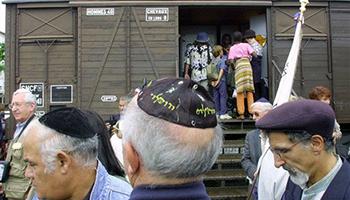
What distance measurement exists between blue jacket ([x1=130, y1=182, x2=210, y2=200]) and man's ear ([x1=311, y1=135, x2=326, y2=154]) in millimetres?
1019

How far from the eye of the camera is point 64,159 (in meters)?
2.04

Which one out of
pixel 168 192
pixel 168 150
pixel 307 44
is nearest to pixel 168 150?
pixel 168 150

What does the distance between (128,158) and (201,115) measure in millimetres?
255

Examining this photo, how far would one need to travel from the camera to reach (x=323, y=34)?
10.4 meters

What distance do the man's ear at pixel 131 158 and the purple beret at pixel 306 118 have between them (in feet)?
3.45

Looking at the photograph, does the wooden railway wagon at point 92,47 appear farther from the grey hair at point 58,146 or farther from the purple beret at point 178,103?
the purple beret at point 178,103

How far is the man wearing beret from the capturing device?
7.04ft

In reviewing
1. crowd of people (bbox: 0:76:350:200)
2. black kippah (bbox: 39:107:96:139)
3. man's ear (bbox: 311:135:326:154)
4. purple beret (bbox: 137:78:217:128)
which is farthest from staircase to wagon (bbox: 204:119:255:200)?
purple beret (bbox: 137:78:217:128)

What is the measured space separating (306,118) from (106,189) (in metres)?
1.01

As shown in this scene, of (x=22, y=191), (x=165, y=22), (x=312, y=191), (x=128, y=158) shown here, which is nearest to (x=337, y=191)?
(x=312, y=191)

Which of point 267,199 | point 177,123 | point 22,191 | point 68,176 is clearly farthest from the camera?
point 22,191

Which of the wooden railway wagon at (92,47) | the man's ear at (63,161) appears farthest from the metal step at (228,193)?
the man's ear at (63,161)

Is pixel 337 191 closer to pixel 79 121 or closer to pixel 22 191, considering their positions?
pixel 79 121

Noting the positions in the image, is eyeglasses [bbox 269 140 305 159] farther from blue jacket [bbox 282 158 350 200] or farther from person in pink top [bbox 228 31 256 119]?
person in pink top [bbox 228 31 256 119]
